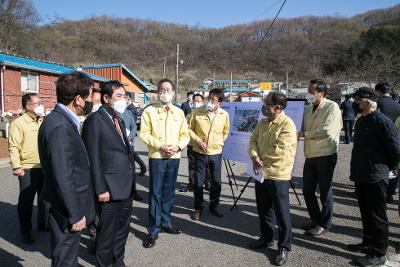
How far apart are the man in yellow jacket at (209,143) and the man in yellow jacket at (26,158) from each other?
7.25 feet

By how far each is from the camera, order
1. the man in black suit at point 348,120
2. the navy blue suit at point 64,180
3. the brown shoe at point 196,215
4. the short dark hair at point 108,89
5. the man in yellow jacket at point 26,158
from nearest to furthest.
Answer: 1. the navy blue suit at point 64,180
2. the short dark hair at point 108,89
3. the man in yellow jacket at point 26,158
4. the brown shoe at point 196,215
5. the man in black suit at point 348,120

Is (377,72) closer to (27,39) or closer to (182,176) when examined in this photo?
(182,176)

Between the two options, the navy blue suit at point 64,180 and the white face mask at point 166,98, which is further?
the white face mask at point 166,98

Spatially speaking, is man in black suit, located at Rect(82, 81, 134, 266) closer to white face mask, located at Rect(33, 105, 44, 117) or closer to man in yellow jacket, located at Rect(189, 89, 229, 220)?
white face mask, located at Rect(33, 105, 44, 117)

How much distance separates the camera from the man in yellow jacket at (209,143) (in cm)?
493

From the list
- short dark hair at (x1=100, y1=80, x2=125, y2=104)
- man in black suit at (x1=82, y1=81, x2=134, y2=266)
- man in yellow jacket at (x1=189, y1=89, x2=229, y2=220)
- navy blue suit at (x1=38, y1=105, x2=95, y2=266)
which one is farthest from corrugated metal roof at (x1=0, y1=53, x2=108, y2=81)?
navy blue suit at (x1=38, y1=105, x2=95, y2=266)

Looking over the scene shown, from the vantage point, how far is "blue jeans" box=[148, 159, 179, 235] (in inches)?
159

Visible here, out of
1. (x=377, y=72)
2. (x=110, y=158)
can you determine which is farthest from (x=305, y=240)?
(x=377, y=72)

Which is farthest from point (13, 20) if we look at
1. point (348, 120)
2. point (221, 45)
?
point (221, 45)

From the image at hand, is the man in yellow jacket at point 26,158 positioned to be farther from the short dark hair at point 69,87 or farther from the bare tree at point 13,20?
the bare tree at point 13,20

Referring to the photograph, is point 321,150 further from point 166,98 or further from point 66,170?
point 66,170

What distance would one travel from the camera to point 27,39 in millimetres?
39031

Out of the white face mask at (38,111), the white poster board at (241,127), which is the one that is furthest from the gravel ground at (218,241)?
the white face mask at (38,111)

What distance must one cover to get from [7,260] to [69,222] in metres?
1.83
